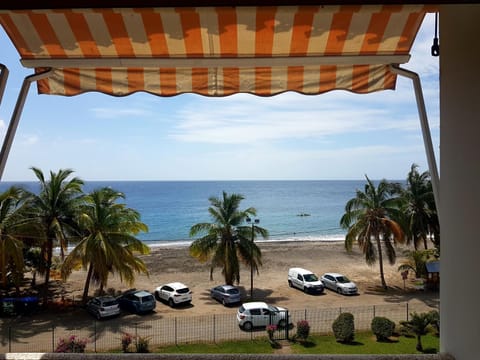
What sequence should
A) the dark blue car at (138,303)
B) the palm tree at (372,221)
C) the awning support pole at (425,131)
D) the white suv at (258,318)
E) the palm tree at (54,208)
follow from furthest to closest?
1. the palm tree at (372,221)
2. the dark blue car at (138,303)
3. the palm tree at (54,208)
4. the white suv at (258,318)
5. the awning support pole at (425,131)

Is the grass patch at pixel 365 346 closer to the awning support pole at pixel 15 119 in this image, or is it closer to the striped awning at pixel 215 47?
the striped awning at pixel 215 47

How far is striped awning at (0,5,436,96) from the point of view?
5.98 ft

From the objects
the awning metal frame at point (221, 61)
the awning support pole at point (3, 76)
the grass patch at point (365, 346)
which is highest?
the awning metal frame at point (221, 61)

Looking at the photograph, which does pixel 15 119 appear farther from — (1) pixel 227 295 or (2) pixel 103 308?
(1) pixel 227 295

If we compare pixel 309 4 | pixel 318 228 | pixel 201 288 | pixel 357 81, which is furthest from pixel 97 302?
pixel 318 228

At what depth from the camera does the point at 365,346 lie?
40.0ft

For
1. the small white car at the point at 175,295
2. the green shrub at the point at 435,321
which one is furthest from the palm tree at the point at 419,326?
the small white car at the point at 175,295

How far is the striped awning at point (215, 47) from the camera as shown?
182cm

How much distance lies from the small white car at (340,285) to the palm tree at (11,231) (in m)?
14.2

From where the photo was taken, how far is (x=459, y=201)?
1.56 m

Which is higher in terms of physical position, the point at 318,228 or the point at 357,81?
the point at 357,81

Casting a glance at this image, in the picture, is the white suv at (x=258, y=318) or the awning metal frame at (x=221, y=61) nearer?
the awning metal frame at (x=221, y=61)

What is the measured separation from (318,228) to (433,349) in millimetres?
35976

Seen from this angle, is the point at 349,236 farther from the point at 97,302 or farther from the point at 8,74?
the point at 8,74
